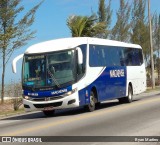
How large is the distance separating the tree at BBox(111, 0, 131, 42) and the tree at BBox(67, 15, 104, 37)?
2934 millimetres

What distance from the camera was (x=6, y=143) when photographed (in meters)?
12.1

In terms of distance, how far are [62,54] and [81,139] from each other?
320 inches

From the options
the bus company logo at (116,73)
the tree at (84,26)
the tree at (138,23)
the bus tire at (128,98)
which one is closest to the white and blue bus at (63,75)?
the bus company logo at (116,73)

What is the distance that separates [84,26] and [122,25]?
555cm

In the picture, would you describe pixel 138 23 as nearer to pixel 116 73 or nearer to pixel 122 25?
pixel 122 25

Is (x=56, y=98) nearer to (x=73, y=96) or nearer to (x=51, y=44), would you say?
(x=73, y=96)

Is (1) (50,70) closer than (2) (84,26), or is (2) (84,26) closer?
(1) (50,70)

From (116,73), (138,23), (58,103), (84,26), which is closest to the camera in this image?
(58,103)

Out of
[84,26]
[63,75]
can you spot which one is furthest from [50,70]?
[84,26]

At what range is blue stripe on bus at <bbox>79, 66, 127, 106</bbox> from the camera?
20.0 m

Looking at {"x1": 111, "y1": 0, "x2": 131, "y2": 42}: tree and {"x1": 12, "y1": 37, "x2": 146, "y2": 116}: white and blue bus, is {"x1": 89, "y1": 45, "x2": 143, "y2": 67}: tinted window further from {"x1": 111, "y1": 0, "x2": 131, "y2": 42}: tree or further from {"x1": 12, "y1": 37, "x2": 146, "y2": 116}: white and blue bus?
{"x1": 111, "y1": 0, "x2": 131, "y2": 42}: tree

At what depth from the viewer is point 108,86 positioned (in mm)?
22375

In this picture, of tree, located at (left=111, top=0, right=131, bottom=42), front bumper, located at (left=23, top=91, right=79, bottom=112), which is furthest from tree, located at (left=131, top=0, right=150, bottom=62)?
front bumper, located at (left=23, top=91, right=79, bottom=112)

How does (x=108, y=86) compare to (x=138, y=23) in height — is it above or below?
below
